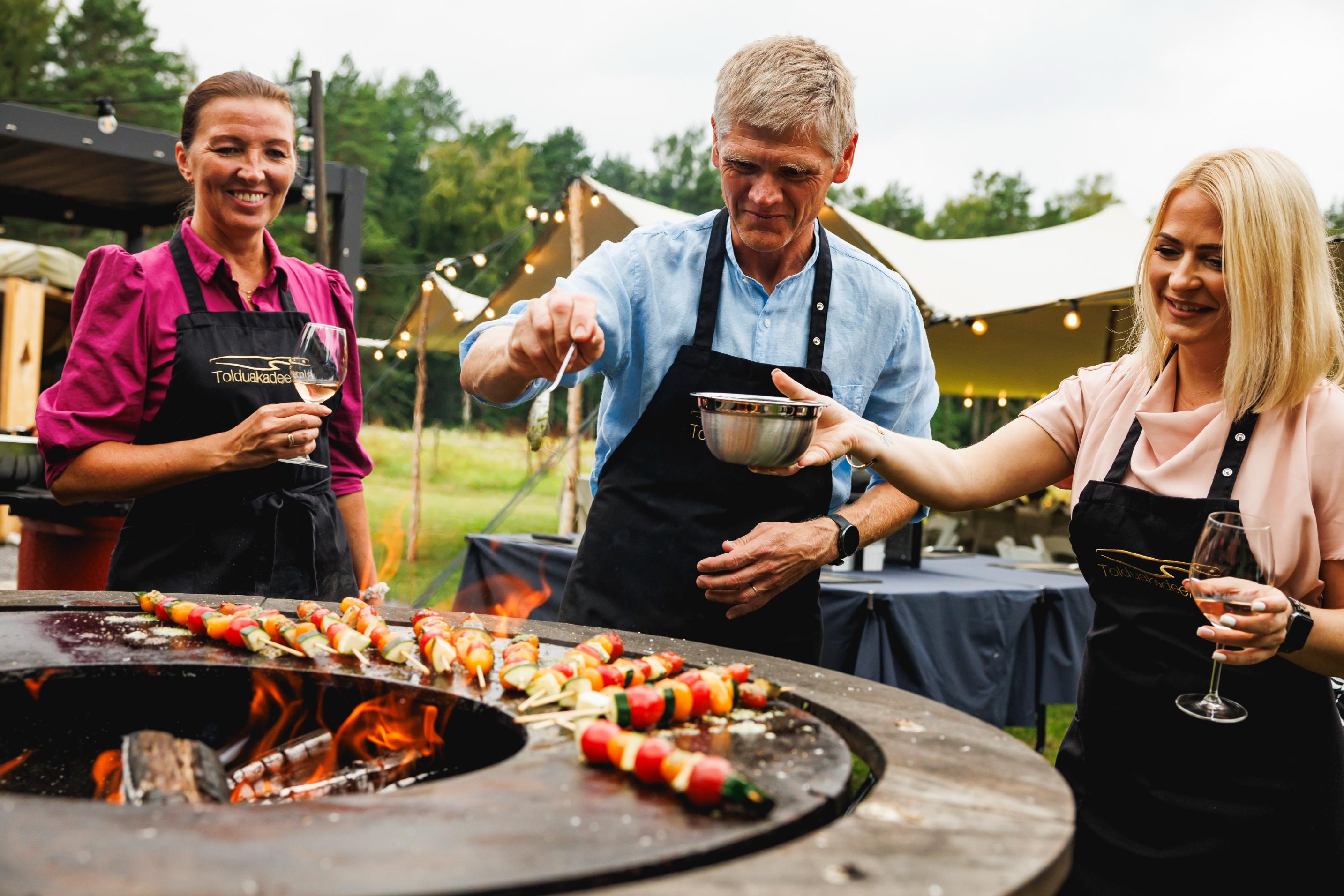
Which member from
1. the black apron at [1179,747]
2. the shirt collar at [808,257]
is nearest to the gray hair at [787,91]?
the shirt collar at [808,257]

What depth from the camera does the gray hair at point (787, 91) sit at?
2105mm

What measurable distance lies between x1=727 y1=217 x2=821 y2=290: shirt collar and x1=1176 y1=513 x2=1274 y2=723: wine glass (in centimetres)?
108

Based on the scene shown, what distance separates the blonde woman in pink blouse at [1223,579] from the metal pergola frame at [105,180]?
8.13 meters

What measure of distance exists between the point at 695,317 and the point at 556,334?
1.93 ft

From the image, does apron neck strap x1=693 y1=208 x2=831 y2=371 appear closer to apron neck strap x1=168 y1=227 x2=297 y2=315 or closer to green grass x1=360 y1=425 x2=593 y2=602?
apron neck strap x1=168 y1=227 x2=297 y2=315

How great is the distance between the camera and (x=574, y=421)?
8227 millimetres

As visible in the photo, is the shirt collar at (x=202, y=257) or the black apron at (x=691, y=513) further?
the shirt collar at (x=202, y=257)

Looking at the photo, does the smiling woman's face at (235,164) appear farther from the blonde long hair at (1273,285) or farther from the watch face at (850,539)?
the blonde long hair at (1273,285)

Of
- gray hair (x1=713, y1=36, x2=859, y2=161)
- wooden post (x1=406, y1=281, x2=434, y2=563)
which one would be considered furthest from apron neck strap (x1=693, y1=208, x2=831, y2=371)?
wooden post (x1=406, y1=281, x2=434, y2=563)

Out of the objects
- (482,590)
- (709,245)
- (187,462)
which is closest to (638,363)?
(709,245)

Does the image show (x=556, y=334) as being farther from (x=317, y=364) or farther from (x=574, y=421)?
(x=574, y=421)

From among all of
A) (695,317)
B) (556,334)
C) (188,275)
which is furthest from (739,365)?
(188,275)

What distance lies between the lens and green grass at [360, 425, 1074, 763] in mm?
17391

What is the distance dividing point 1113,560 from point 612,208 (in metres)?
6.32
